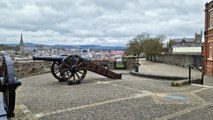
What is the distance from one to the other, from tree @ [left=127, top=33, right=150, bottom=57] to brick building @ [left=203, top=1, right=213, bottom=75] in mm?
49889

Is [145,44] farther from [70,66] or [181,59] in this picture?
[70,66]

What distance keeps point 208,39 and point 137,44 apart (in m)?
51.4

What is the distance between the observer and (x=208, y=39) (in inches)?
1001

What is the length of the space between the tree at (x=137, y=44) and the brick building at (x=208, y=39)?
49.9 metres

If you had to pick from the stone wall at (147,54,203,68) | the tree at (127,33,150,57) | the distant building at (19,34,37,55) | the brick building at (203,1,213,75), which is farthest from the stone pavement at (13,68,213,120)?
the tree at (127,33,150,57)

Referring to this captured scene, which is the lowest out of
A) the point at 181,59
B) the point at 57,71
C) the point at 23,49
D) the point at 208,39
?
the point at 181,59

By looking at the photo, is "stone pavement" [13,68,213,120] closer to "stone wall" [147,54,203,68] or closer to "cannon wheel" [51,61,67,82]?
"cannon wheel" [51,61,67,82]

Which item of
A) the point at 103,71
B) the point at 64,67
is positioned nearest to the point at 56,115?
the point at 64,67

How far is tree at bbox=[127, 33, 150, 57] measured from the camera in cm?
7606

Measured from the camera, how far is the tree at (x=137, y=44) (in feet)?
250

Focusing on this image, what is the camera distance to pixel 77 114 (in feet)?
24.2

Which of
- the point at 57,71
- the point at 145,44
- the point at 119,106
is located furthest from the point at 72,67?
the point at 145,44

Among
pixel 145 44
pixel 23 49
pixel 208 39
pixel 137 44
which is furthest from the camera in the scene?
pixel 137 44

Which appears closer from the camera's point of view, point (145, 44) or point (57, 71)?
point (57, 71)
